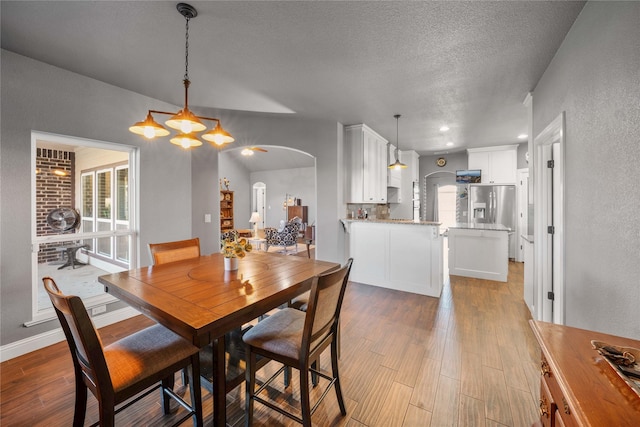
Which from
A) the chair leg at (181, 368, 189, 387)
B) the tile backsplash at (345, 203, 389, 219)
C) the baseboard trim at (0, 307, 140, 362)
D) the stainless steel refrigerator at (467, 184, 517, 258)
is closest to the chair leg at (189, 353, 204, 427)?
the chair leg at (181, 368, 189, 387)

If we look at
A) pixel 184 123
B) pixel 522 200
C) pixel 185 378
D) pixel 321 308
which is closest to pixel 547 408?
pixel 321 308

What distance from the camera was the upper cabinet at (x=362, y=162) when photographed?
446 cm

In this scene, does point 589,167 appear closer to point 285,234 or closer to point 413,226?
point 413,226

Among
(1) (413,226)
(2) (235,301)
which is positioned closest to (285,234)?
(1) (413,226)

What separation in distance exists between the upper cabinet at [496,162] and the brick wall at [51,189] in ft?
23.7

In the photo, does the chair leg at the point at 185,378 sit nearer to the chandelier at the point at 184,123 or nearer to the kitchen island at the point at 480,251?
the chandelier at the point at 184,123

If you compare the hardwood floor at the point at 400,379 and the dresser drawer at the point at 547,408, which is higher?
the dresser drawer at the point at 547,408

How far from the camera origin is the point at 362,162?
4500 mm

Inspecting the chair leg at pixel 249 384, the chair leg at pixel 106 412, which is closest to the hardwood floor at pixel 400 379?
the chair leg at pixel 249 384

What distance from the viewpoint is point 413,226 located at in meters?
3.77

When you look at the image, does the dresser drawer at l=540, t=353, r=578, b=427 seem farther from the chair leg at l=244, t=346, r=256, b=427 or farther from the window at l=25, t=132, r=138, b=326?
the window at l=25, t=132, r=138, b=326

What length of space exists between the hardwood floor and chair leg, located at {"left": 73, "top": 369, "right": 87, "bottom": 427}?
1.05ft

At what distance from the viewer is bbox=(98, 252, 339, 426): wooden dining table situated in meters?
1.23

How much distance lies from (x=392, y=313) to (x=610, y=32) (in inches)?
114
